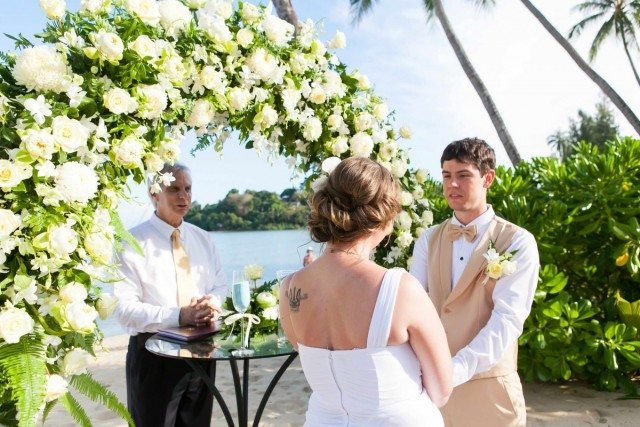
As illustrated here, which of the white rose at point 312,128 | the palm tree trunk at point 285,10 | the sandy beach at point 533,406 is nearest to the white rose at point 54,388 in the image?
the white rose at point 312,128

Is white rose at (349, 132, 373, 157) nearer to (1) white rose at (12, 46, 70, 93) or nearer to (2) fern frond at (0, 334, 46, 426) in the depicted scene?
(1) white rose at (12, 46, 70, 93)

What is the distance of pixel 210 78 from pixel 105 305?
46.9 inches

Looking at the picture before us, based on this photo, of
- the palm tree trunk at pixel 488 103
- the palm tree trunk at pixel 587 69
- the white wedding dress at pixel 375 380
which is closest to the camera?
the white wedding dress at pixel 375 380

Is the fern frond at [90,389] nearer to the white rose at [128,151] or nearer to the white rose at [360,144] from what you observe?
the white rose at [128,151]

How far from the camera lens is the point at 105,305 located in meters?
2.36

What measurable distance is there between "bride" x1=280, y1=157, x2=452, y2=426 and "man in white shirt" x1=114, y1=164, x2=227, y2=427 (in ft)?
5.73

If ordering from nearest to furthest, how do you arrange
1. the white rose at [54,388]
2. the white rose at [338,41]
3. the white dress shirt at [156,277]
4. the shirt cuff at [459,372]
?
the white rose at [54,388] < the shirt cuff at [459,372] < the white dress shirt at [156,277] < the white rose at [338,41]

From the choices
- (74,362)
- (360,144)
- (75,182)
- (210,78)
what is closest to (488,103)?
(360,144)

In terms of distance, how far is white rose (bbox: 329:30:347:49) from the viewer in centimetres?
372

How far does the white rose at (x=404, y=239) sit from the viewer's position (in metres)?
4.18

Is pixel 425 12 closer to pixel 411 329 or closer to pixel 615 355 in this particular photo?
pixel 615 355

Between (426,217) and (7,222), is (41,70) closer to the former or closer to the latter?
(7,222)

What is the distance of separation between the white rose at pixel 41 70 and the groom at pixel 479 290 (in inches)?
68.4

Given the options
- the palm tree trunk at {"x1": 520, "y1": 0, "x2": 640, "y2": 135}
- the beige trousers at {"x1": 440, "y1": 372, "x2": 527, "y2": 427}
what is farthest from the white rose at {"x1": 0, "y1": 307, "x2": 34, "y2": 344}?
the palm tree trunk at {"x1": 520, "y1": 0, "x2": 640, "y2": 135}
